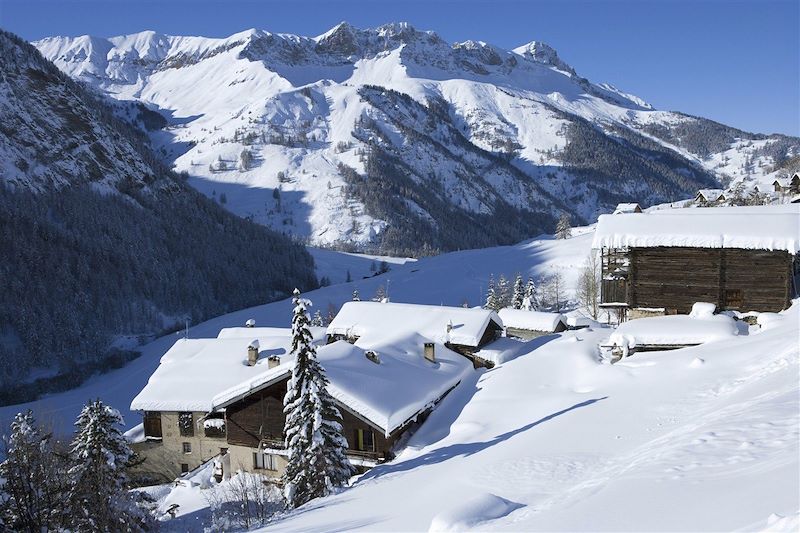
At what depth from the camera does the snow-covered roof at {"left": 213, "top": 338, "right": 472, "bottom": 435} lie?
2697cm

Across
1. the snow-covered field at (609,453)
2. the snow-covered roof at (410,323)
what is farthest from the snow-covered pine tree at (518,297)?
the snow-covered field at (609,453)

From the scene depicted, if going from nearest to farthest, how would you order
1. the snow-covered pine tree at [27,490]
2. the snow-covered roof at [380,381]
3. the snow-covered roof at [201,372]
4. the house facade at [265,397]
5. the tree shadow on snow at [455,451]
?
the snow-covered pine tree at [27,490] < the tree shadow on snow at [455,451] < the snow-covered roof at [380,381] < the house facade at [265,397] < the snow-covered roof at [201,372]

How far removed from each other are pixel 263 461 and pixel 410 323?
13995 mm

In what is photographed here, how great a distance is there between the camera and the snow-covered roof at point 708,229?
30.9m

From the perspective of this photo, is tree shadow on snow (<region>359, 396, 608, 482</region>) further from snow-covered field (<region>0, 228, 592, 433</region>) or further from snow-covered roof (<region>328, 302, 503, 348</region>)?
snow-covered field (<region>0, 228, 592, 433</region>)

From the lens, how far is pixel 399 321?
134 feet

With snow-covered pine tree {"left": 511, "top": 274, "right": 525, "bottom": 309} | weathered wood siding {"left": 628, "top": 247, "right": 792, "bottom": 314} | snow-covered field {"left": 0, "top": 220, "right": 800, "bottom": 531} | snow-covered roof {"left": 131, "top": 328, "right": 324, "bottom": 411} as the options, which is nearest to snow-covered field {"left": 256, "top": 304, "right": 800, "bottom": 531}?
snow-covered field {"left": 0, "top": 220, "right": 800, "bottom": 531}

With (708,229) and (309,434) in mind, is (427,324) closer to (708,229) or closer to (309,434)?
(708,229)

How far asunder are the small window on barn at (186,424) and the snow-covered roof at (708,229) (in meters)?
26.3

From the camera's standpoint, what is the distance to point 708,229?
32281 mm

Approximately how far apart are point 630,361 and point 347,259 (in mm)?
151402

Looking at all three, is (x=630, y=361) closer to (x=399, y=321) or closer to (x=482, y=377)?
(x=482, y=377)

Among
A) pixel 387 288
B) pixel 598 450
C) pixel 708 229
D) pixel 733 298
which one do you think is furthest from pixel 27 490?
pixel 387 288

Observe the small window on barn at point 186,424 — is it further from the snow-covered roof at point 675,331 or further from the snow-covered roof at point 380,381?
the snow-covered roof at point 675,331
